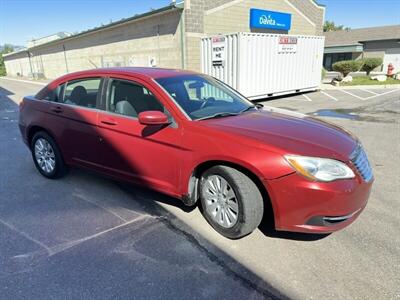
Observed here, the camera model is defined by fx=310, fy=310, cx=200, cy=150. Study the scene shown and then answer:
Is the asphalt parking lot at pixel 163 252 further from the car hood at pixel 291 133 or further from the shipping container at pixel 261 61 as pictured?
the shipping container at pixel 261 61

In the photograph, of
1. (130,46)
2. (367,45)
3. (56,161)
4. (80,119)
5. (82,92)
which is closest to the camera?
(80,119)

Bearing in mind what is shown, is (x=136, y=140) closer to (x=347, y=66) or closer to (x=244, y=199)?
(x=244, y=199)

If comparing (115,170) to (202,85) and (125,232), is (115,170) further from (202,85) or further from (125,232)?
(202,85)

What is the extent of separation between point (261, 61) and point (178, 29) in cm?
452

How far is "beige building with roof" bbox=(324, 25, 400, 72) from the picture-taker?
114 ft

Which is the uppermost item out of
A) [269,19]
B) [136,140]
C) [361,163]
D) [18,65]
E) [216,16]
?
[269,19]

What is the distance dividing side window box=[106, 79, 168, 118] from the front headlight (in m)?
1.55

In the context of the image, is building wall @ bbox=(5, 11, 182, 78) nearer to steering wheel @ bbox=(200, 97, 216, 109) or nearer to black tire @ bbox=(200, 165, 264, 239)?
steering wheel @ bbox=(200, 97, 216, 109)

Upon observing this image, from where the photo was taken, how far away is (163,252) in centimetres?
289

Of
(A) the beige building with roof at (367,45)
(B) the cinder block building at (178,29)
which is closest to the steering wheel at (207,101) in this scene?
(B) the cinder block building at (178,29)

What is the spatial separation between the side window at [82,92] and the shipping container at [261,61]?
850 centimetres

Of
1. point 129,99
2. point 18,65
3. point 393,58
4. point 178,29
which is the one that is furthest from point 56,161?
point 18,65

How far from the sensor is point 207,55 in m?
12.9

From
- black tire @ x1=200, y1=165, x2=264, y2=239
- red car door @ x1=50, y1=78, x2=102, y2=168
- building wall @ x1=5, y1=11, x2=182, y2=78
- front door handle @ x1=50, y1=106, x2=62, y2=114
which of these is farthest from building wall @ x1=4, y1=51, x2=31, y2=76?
black tire @ x1=200, y1=165, x2=264, y2=239
